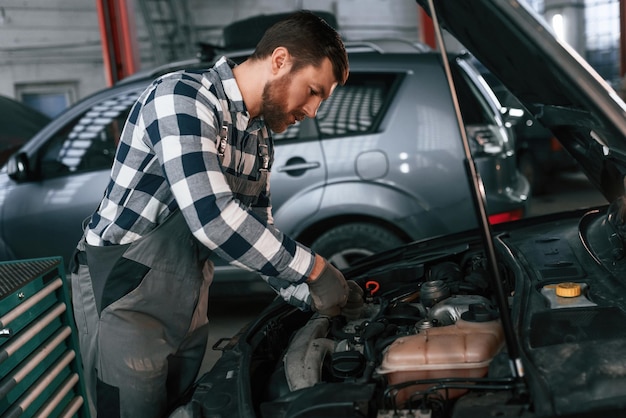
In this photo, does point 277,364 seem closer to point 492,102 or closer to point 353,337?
point 353,337

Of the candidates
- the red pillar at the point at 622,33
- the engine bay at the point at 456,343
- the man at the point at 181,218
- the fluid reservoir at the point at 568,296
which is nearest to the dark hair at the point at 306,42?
the man at the point at 181,218

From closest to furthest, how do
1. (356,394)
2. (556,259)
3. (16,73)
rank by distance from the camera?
1. (356,394)
2. (556,259)
3. (16,73)

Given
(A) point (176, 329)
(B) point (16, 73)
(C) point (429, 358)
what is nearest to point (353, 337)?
(C) point (429, 358)

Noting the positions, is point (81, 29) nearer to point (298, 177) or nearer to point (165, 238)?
point (298, 177)

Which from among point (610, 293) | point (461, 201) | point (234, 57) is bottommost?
point (461, 201)

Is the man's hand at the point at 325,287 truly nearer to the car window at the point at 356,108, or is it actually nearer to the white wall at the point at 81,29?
the car window at the point at 356,108

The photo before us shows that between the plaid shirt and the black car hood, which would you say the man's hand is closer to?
the plaid shirt

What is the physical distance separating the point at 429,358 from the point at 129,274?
0.75 meters

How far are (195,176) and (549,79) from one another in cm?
87

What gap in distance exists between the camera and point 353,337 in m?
1.74

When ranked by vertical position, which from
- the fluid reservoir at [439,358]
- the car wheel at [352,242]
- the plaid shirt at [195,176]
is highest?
the plaid shirt at [195,176]

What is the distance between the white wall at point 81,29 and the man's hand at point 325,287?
24.5ft

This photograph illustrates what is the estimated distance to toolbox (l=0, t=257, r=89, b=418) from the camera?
1625 mm

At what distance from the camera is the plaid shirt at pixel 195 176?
4.99 ft
